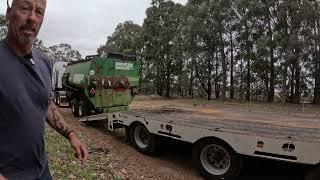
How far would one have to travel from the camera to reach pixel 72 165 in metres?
7.88

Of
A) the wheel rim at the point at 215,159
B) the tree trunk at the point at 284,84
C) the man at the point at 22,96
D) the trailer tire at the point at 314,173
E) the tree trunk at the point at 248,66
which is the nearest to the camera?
the man at the point at 22,96

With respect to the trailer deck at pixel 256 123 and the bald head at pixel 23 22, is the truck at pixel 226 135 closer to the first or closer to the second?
the trailer deck at pixel 256 123

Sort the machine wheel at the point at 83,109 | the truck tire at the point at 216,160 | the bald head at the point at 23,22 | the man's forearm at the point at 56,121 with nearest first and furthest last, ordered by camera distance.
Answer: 1. the bald head at the point at 23,22
2. the man's forearm at the point at 56,121
3. the truck tire at the point at 216,160
4. the machine wheel at the point at 83,109

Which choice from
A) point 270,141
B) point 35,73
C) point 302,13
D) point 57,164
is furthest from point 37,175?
point 302,13

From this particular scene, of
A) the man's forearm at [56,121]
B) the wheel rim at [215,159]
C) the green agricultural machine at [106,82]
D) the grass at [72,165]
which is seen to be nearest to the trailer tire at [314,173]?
the wheel rim at [215,159]

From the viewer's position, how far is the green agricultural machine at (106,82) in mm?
14789

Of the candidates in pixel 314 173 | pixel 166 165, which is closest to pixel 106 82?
pixel 166 165

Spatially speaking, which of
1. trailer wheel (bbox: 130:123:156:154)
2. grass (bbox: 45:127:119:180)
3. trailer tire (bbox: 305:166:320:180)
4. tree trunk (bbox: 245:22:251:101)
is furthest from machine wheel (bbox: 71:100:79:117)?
tree trunk (bbox: 245:22:251:101)

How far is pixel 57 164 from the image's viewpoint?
778cm

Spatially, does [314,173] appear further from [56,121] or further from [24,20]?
[24,20]

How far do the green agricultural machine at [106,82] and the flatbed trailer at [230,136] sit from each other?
15.5ft

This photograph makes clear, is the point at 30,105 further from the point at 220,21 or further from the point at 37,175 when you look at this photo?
the point at 220,21

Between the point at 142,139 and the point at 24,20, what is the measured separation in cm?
770

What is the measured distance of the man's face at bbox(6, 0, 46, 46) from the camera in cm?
247
